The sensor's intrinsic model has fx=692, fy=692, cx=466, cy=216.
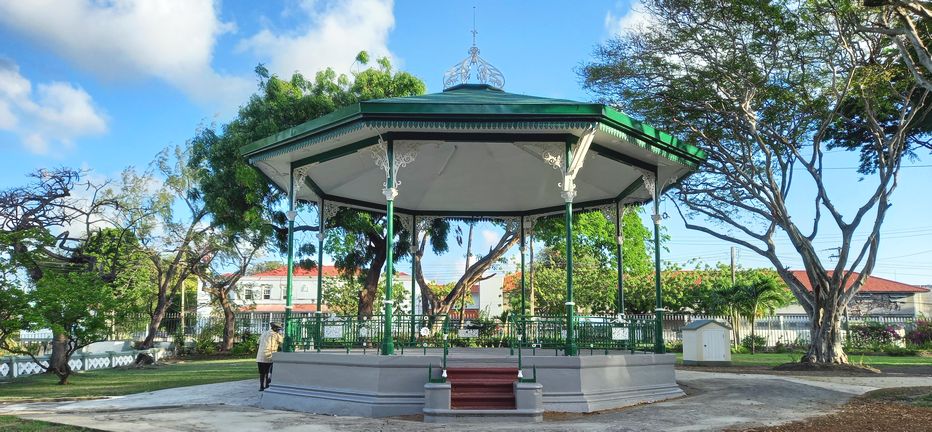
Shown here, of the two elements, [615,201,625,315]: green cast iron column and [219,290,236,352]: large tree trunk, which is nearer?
[615,201,625,315]: green cast iron column

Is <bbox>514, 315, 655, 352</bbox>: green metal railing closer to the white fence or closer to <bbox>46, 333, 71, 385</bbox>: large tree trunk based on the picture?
<bbox>46, 333, 71, 385</bbox>: large tree trunk

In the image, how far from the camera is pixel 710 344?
21.6 metres

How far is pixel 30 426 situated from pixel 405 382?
17.1ft

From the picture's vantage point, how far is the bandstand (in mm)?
11039

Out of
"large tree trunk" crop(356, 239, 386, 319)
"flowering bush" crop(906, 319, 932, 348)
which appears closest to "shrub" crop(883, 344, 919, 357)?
"flowering bush" crop(906, 319, 932, 348)

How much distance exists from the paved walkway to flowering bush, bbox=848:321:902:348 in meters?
20.1

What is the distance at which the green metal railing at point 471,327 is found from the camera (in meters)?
12.0

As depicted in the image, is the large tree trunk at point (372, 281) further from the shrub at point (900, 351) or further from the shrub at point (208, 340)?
the shrub at point (900, 351)

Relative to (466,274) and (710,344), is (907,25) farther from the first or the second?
(466,274)

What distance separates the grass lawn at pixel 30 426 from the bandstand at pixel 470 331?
3517 mm

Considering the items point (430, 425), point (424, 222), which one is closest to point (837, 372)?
point (424, 222)

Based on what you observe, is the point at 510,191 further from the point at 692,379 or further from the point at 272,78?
the point at 272,78

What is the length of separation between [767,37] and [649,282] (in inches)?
963

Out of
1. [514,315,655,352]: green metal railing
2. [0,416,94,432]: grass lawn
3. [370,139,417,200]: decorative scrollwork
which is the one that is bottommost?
[0,416,94,432]: grass lawn
